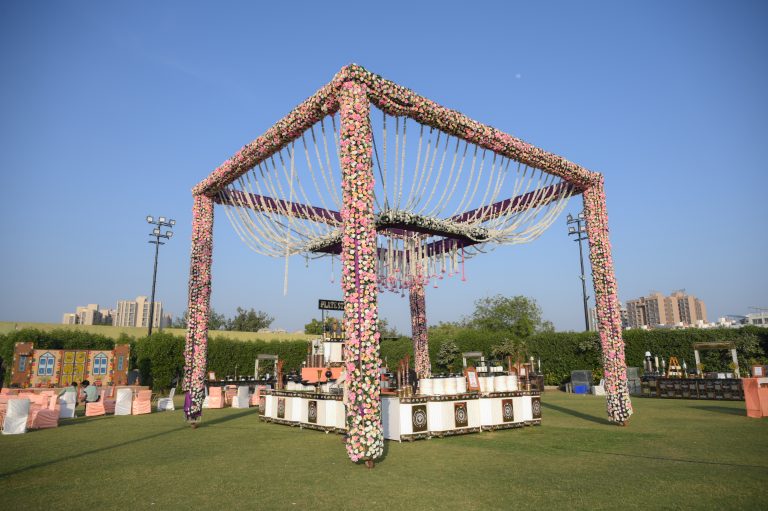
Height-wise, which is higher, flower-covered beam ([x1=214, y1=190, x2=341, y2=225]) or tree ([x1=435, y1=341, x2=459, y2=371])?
flower-covered beam ([x1=214, y1=190, x2=341, y2=225])

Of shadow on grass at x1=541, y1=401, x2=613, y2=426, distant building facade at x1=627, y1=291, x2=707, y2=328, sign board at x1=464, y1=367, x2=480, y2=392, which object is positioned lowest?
shadow on grass at x1=541, y1=401, x2=613, y2=426

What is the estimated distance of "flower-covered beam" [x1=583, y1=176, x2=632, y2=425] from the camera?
1098 centimetres

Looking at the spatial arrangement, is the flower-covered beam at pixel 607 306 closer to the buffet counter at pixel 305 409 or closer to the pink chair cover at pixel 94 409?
the buffet counter at pixel 305 409

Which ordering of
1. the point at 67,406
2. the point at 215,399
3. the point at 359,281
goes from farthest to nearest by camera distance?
the point at 215,399 → the point at 67,406 → the point at 359,281

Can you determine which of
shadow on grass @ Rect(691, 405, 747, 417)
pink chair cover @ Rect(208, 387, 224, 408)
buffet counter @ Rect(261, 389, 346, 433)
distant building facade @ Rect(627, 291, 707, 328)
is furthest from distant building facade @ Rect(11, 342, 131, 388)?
distant building facade @ Rect(627, 291, 707, 328)

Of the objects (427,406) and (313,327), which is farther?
(313,327)

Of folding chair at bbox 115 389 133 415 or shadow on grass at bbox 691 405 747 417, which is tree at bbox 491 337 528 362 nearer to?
shadow on grass at bbox 691 405 747 417

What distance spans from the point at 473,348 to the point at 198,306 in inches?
795

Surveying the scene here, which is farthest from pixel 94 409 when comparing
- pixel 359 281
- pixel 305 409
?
pixel 359 281

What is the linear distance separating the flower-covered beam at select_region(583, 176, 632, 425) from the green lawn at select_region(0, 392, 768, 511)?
60cm

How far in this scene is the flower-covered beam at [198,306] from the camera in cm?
1169

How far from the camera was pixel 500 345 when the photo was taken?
28.2 meters

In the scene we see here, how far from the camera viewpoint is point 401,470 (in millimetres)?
6848

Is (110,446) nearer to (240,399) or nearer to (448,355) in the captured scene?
(240,399)
